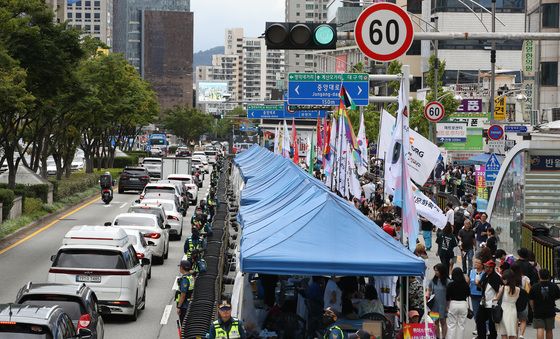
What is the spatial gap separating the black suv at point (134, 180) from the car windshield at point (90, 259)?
43.3m

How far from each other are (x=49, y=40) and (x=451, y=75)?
257ft

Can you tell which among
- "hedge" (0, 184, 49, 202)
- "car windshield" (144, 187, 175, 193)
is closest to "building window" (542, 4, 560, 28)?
"car windshield" (144, 187, 175, 193)

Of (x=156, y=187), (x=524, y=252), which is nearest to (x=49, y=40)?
(x=156, y=187)

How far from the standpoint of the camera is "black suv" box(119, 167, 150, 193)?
63119mm

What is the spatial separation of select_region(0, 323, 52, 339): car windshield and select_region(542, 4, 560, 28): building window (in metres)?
53.5

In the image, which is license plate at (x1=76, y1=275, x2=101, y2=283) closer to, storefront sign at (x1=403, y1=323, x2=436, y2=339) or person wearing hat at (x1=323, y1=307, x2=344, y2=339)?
person wearing hat at (x1=323, y1=307, x2=344, y2=339)

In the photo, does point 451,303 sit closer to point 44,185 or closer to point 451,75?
point 44,185

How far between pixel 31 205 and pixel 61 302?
29.8m

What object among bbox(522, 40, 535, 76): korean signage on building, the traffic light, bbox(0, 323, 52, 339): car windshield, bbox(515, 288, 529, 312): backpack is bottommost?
bbox(515, 288, 529, 312): backpack

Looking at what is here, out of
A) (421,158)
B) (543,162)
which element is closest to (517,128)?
(543,162)

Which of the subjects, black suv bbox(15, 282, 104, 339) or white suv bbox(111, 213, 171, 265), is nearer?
black suv bbox(15, 282, 104, 339)

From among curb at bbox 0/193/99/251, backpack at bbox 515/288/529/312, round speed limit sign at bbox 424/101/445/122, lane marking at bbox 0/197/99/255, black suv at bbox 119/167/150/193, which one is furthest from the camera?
black suv at bbox 119/167/150/193

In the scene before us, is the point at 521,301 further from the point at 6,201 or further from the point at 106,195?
the point at 106,195

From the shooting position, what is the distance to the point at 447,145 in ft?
225
